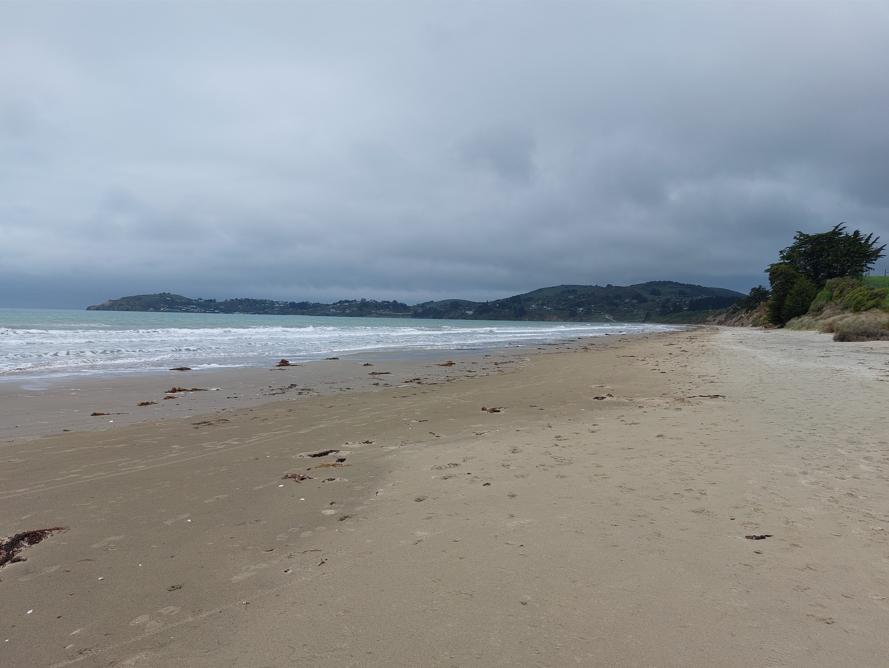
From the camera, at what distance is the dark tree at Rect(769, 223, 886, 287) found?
6262 cm

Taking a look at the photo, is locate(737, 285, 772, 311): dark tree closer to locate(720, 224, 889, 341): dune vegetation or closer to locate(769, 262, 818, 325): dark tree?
locate(720, 224, 889, 341): dune vegetation

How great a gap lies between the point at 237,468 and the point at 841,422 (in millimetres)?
8338

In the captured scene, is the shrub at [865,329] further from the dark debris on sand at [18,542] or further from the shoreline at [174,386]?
the dark debris on sand at [18,542]

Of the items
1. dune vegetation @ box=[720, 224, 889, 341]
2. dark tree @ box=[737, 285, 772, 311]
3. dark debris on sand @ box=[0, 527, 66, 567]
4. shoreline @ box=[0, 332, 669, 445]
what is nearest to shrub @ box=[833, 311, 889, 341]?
dune vegetation @ box=[720, 224, 889, 341]

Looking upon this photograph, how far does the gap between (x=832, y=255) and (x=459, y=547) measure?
259 feet

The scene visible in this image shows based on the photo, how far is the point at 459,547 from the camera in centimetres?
367

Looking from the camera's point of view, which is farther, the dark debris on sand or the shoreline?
the shoreline

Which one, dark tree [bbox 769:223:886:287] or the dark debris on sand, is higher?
dark tree [bbox 769:223:886:287]

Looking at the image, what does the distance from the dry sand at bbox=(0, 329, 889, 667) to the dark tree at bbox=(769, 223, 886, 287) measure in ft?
234

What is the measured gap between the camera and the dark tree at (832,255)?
2466 inches

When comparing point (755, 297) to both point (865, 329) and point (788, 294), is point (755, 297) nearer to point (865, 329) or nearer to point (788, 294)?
point (788, 294)

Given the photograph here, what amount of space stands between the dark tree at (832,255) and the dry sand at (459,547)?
7143 cm

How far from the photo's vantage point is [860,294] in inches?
1490

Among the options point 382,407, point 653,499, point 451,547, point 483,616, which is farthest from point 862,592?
point 382,407
